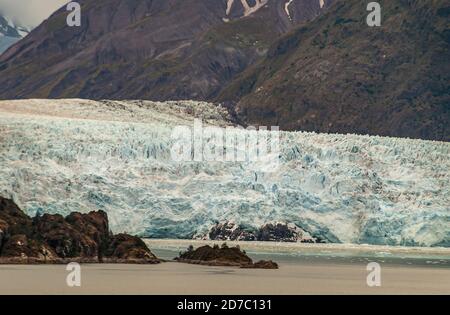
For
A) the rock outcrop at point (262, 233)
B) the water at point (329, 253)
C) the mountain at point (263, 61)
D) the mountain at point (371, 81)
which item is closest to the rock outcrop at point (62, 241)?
the water at point (329, 253)

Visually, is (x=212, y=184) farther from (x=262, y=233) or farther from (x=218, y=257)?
(x=218, y=257)

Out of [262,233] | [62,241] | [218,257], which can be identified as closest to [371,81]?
[262,233]

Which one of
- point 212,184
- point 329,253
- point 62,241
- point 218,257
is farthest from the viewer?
point 212,184

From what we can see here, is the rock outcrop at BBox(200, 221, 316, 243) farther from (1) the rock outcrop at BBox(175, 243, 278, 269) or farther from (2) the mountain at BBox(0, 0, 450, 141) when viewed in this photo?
(2) the mountain at BBox(0, 0, 450, 141)

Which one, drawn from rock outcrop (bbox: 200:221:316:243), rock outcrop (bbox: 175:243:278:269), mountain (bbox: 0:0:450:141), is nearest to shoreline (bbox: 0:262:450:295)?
rock outcrop (bbox: 175:243:278:269)
